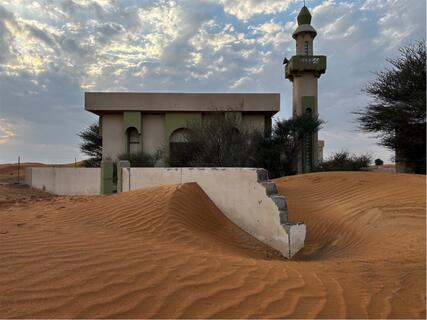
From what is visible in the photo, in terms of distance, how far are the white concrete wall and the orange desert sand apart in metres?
7.57

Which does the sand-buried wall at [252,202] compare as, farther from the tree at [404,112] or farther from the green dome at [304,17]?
the green dome at [304,17]

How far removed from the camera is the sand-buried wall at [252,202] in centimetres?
688

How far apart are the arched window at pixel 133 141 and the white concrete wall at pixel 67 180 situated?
305 inches

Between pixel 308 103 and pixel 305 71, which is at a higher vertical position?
pixel 305 71

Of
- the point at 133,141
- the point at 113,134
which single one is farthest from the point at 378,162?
the point at 113,134

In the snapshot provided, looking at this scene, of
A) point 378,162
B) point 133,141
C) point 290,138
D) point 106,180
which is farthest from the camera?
point 378,162

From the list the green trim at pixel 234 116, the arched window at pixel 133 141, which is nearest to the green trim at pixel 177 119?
the green trim at pixel 234 116

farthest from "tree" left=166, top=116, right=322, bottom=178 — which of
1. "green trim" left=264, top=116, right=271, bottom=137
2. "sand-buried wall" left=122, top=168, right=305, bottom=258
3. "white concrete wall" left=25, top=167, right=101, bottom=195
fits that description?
"sand-buried wall" left=122, top=168, right=305, bottom=258

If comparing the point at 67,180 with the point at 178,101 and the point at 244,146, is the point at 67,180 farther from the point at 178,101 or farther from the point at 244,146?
the point at 178,101

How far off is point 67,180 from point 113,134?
9.49 metres

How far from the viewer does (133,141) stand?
25469mm

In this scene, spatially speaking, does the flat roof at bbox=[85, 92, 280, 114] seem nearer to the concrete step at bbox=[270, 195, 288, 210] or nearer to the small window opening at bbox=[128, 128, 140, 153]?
the small window opening at bbox=[128, 128, 140, 153]

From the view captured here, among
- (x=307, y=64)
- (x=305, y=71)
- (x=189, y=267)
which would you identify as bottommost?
(x=189, y=267)

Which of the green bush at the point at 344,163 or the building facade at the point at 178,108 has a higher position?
the building facade at the point at 178,108
